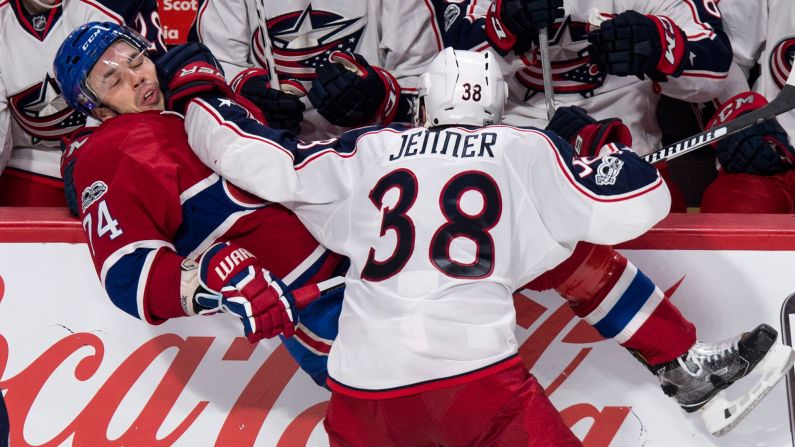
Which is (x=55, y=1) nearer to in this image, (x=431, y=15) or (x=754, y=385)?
(x=431, y=15)

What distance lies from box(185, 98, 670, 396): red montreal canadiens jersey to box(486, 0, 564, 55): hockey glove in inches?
24.5

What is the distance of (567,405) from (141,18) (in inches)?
55.1

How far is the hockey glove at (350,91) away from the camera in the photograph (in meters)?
2.39

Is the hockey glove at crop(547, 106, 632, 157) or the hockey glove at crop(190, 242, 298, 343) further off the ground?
the hockey glove at crop(547, 106, 632, 157)

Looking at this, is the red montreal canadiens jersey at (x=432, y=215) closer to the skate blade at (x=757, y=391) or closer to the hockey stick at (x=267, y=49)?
→ the skate blade at (x=757, y=391)

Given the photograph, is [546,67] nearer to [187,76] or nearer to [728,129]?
[728,129]

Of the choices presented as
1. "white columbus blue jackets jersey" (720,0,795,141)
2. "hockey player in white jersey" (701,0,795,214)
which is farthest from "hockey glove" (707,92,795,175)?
"white columbus blue jackets jersey" (720,0,795,141)

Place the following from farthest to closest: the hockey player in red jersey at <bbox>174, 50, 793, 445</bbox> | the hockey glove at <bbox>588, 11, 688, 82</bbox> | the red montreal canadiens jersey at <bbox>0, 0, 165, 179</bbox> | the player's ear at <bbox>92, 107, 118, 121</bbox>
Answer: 1. the red montreal canadiens jersey at <bbox>0, 0, 165, 179</bbox>
2. the hockey glove at <bbox>588, 11, 688, 82</bbox>
3. the player's ear at <bbox>92, 107, 118, 121</bbox>
4. the hockey player in red jersey at <bbox>174, 50, 793, 445</bbox>

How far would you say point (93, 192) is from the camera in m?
1.84

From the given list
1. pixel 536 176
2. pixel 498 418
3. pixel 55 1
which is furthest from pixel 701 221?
pixel 55 1

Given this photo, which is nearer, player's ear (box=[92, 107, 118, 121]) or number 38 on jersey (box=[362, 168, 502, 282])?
number 38 on jersey (box=[362, 168, 502, 282])

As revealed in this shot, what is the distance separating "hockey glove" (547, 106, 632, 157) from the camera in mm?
2076

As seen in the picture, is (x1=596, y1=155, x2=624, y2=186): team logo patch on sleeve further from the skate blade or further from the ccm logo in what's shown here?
the ccm logo

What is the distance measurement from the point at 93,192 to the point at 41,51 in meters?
0.89
